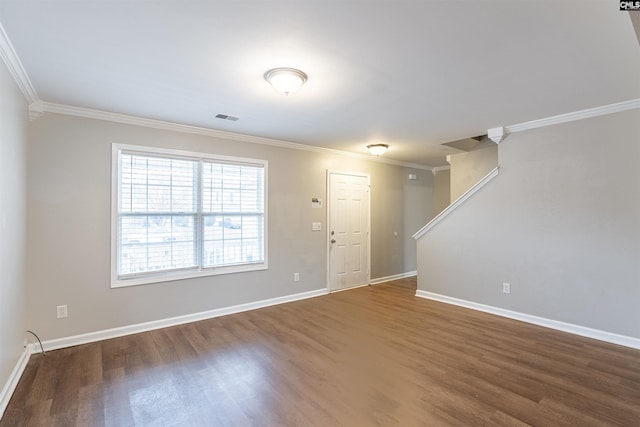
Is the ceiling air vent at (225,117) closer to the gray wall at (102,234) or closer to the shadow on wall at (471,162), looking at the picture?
the gray wall at (102,234)

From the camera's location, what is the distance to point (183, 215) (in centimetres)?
391

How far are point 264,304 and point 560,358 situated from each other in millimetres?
3525

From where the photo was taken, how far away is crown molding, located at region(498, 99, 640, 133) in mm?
3147

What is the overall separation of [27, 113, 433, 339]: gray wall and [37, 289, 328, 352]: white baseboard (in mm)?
60

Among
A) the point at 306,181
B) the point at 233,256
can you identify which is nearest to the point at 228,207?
the point at 233,256

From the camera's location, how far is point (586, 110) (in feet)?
11.0

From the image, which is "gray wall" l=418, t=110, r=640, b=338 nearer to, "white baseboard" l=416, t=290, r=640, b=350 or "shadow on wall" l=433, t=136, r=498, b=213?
"white baseboard" l=416, t=290, r=640, b=350

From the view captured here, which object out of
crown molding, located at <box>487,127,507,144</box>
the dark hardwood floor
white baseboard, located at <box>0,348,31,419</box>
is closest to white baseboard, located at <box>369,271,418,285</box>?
the dark hardwood floor

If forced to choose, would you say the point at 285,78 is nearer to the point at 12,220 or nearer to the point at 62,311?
the point at 12,220

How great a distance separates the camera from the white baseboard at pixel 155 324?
3158 mm

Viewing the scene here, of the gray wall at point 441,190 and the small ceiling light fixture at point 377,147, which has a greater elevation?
the small ceiling light fixture at point 377,147

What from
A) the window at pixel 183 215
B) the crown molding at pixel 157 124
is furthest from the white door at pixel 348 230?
the window at pixel 183 215

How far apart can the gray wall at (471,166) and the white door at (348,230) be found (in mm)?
1673

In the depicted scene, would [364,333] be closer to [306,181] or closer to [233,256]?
[233,256]
